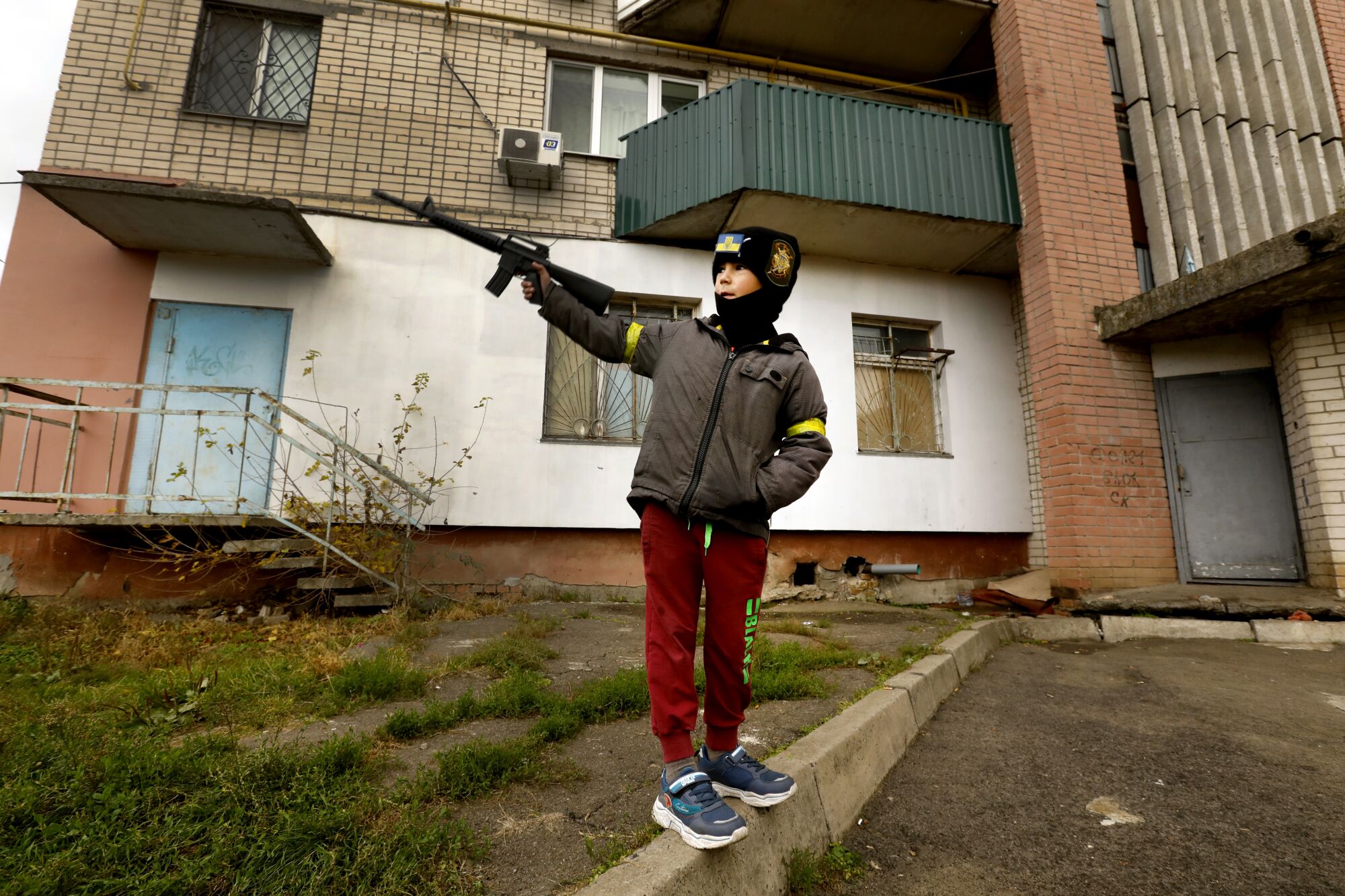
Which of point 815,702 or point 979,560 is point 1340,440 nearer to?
point 979,560

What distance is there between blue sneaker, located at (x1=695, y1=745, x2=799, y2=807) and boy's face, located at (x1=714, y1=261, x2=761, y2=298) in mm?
1445

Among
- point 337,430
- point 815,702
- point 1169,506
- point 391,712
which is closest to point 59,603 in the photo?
point 337,430

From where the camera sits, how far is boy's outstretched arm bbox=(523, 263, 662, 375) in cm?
211

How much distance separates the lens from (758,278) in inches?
82.5

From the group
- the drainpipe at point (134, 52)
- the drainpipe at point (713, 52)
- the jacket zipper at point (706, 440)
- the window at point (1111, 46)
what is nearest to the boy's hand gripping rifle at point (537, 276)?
the jacket zipper at point (706, 440)

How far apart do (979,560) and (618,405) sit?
4.42 m

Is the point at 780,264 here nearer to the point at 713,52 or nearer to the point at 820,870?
the point at 820,870

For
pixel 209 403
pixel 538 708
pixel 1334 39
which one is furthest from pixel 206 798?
pixel 1334 39

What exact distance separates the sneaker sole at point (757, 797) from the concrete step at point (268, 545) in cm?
422

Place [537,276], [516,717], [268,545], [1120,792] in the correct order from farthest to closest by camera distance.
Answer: [268,545] < [516,717] < [1120,792] < [537,276]

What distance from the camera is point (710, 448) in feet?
6.30

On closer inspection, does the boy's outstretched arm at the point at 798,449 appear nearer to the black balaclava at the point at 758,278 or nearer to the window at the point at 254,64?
the black balaclava at the point at 758,278

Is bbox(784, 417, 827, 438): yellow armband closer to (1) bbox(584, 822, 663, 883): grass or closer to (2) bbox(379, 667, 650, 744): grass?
(1) bbox(584, 822, 663, 883): grass

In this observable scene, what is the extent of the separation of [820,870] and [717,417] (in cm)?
145
